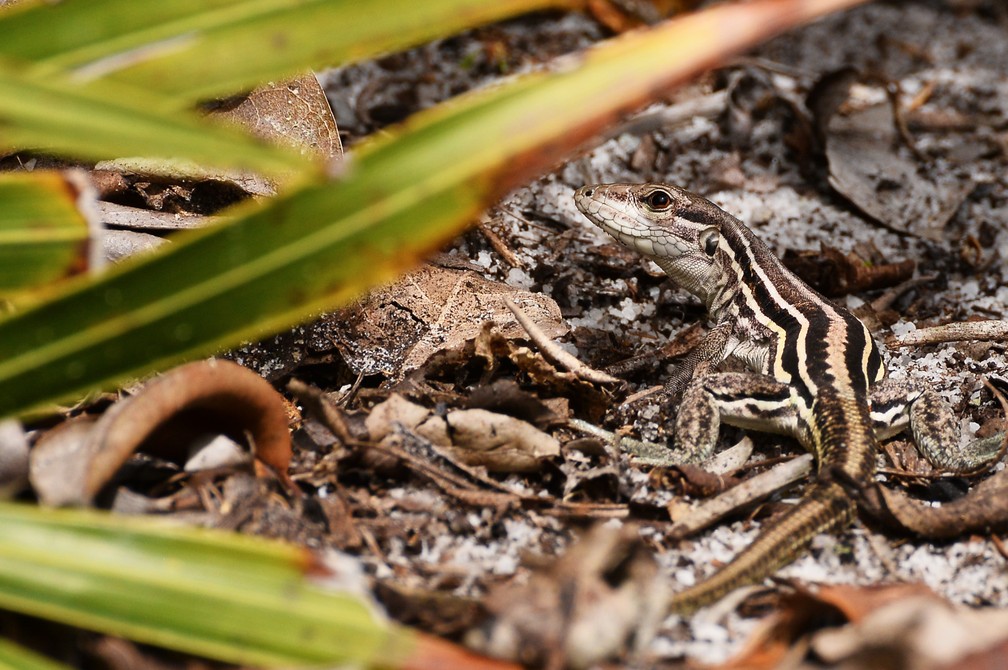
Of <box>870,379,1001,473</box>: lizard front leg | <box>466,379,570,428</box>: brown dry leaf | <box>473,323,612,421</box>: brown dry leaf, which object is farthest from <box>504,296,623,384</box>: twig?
<box>870,379,1001,473</box>: lizard front leg

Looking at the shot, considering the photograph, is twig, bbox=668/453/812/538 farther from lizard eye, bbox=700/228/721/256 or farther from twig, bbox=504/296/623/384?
lizard eye, bbox=700/228/721/256

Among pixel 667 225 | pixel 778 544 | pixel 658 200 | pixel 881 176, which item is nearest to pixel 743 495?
pixel 778 544

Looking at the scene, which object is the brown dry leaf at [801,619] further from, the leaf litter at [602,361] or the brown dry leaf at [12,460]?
the brown dry leaf at [12,460]

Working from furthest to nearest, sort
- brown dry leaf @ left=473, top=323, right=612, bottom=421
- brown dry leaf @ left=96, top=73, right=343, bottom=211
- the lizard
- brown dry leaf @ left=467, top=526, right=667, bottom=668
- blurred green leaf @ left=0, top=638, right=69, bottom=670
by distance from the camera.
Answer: brown dry leaf @ left=96, top=73, right=343, bottom=211, brown dry leaf @ left=473, top=323, right=612, bottom=421, the lizard, brown dry leaf @ left=467, top=526, right=667, bottom=668, blurred green leaf @ left=0, top=638, right=69, bottom=670

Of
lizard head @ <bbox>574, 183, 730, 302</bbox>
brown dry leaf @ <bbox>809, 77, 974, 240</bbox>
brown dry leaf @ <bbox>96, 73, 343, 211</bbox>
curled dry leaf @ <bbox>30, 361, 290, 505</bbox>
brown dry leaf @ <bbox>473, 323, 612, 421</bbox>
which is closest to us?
curled dry leaf @ <bbox>30, 361, 290, 505</bbox>

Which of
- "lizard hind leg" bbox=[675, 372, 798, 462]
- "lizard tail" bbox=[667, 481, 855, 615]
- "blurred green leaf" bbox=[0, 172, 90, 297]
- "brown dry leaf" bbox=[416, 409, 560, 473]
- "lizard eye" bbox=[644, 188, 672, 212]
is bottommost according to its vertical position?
"lizard hind leg" bbox=[675, 372, 798, 462]

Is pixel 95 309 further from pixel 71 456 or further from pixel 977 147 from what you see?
pixel 977 147
